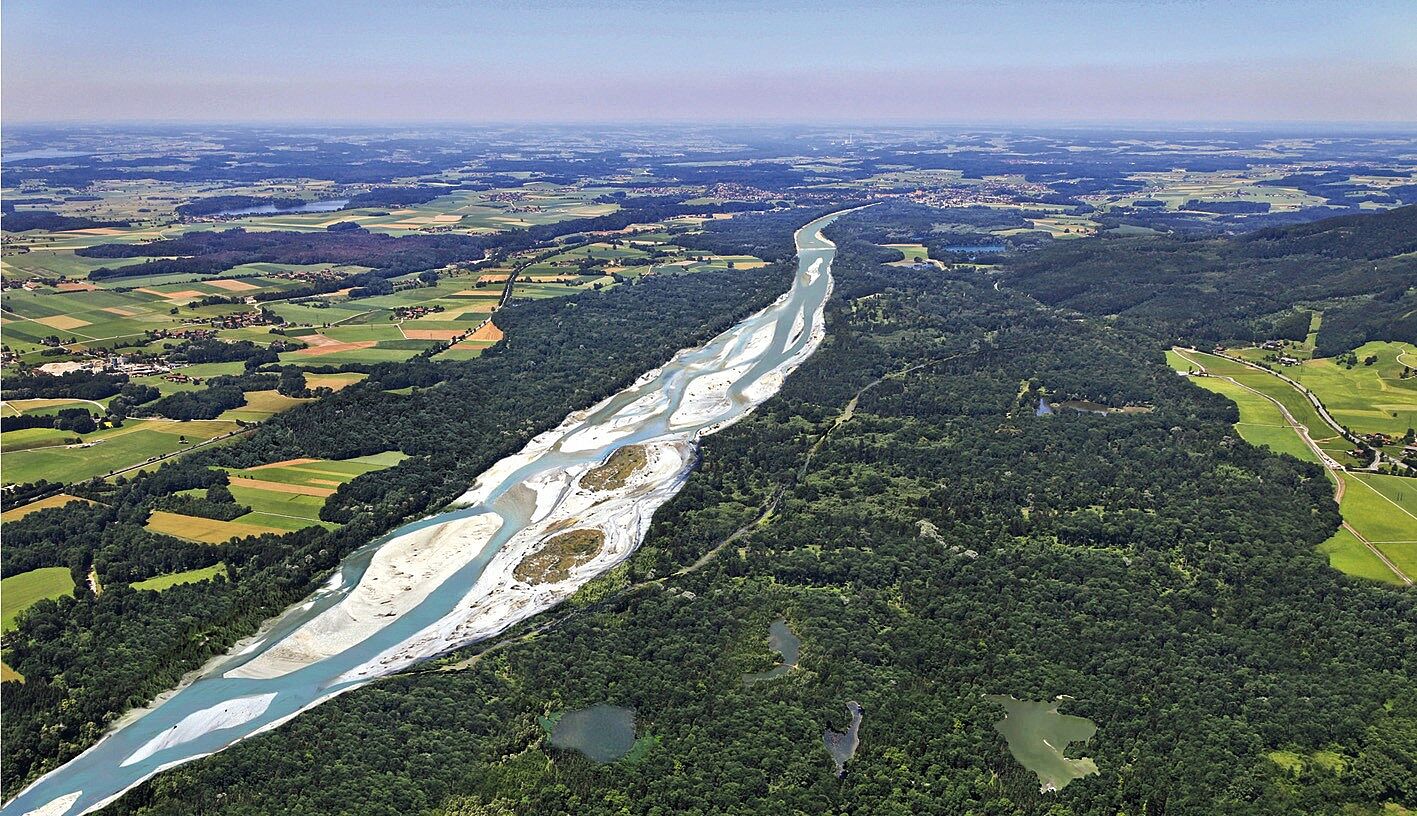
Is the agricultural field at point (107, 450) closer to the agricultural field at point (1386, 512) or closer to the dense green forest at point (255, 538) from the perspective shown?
the dense green forest at point (255, 538)

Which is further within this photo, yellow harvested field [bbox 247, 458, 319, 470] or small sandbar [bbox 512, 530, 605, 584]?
yellow harvested field [bbox 247, 458, 319, 470]

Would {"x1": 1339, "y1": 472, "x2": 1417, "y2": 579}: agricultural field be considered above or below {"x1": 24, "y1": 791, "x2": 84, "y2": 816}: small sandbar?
above

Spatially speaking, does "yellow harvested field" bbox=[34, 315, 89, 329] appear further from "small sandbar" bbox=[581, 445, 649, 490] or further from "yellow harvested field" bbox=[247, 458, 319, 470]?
"small sandbar" bbox=[581, 445, 649, 490]

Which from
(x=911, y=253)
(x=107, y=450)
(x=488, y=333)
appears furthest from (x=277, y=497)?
(x=911, y=253)

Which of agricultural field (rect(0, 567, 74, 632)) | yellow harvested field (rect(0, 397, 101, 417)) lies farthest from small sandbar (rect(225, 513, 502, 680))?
yellow harvested field (rect(0, 397, 101, 417))

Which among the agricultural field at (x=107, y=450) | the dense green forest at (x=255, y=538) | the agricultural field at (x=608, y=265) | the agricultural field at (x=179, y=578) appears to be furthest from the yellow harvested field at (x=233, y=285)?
the agricultural field at (x=179, y=578)
